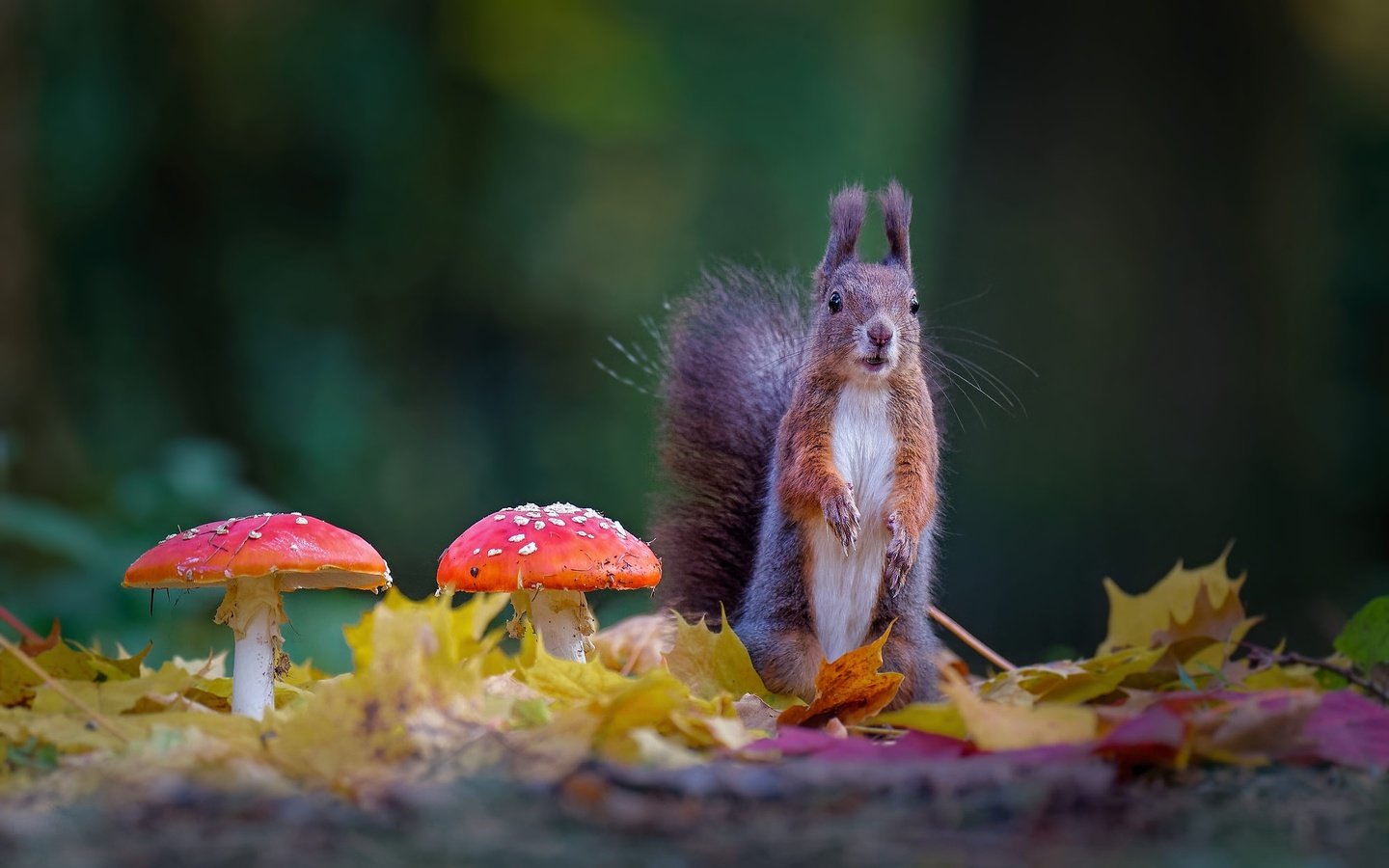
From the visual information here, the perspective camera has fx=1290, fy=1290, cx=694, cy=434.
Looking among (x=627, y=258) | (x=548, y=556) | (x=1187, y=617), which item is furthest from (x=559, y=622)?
(x=627, y=258)

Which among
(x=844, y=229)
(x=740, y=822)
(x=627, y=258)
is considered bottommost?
(x=740, y=822)

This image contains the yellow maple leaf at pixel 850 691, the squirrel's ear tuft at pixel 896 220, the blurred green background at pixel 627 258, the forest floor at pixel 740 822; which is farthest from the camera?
the blurred green background at pixel 627 258

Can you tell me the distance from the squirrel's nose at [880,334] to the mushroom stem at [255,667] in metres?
0.70

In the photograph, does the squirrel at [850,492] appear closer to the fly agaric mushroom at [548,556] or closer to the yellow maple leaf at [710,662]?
the yellow maple leaf at [710,662]

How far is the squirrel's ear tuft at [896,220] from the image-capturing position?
157cm

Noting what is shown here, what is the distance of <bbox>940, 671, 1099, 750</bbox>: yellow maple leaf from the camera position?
2.94 ft

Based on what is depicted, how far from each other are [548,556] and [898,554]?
0.42 meters

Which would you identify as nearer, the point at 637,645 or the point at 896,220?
the point at 896,220

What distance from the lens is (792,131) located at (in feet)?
15.0

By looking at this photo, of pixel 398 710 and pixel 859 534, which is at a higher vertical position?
pixel 859 534

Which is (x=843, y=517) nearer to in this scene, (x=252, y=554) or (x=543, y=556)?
(x=543, y=556)

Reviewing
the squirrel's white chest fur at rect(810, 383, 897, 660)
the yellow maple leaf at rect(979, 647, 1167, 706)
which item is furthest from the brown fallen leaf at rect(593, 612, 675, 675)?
the yellow maple leaf at rect(979, 647, 1167, 706)

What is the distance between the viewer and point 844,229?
1.59 m

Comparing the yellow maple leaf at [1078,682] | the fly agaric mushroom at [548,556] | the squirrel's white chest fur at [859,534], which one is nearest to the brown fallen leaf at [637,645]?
the squirrel's white chest fur at [859,534]
